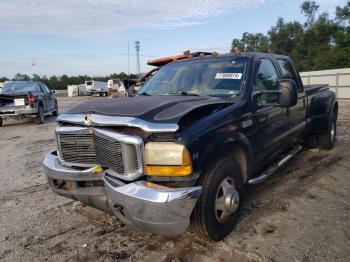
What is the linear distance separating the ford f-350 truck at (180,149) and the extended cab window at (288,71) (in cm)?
85

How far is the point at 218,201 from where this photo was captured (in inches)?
130

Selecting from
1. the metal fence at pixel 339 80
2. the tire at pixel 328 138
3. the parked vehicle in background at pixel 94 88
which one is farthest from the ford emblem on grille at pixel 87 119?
the parked vehicle in background at pixel 94 88

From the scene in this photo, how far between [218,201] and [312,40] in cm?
5463

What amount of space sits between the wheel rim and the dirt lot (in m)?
0.26

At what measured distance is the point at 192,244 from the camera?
11.2ft

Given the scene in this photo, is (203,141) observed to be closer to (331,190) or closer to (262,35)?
(331,190)

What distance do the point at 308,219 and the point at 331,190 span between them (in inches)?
43.7

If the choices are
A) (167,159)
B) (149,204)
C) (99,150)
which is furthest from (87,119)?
(149,204)

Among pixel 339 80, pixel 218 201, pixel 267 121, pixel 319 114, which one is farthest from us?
pixel 339 80

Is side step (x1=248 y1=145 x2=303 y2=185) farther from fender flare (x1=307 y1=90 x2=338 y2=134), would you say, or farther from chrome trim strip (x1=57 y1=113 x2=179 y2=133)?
chrome trim strip (x1=57 y1=113 x2=179 y2=133)

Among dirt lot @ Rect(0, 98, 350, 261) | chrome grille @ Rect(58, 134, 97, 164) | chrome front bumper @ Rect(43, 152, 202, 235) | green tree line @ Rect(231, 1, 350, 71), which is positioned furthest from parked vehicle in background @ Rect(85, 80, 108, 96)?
chrome front bumper @ Rect(43, 152, 202, 235)

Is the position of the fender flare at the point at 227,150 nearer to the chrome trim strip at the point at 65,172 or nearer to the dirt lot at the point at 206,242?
the dirt lot at the point at 206,242

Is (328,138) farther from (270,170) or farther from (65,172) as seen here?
(65,172)

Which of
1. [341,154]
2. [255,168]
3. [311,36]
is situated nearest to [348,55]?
[311,36]
